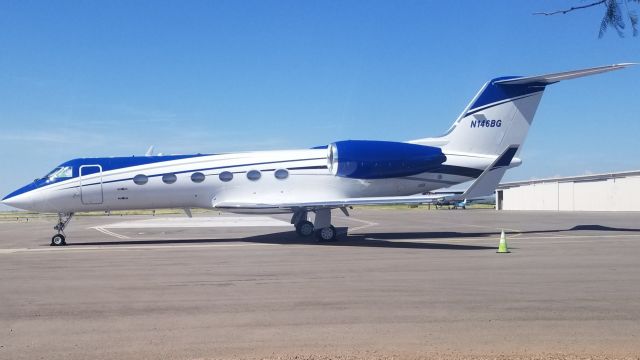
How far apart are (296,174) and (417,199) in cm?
538

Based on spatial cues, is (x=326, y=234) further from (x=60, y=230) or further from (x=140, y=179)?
(x=60, y=230)

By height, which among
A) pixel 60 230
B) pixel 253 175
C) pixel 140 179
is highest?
pixel 253 175

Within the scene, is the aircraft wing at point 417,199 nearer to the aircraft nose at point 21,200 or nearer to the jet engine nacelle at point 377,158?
the jet engine nacelle at point 377,158

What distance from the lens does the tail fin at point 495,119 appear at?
900 inches

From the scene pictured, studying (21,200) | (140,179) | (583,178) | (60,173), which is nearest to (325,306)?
(140,179)

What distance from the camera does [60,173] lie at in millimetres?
21688

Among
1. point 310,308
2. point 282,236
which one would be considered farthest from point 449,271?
point 282,236

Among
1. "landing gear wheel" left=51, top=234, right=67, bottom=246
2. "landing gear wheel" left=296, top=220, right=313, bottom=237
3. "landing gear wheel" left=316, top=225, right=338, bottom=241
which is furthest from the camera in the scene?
"landing gear wheel" left=296, top=220, right=313, bottom=237

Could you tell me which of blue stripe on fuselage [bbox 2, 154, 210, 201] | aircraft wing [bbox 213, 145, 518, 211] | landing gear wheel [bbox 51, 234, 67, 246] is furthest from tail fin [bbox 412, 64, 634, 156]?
landing gear wheel [bbox 51, 234, 67, 246]

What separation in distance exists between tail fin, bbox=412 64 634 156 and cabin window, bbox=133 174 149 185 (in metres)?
10.2

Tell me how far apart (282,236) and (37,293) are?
1440 centimetres

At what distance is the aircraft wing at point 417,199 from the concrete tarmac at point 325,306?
2749mm

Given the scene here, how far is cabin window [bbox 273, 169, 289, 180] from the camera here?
22.0 m

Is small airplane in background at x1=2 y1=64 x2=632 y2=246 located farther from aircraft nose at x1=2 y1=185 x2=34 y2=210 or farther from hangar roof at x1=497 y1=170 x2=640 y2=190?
hangar roof at x1=497 y1=170 x2=640 y2=190
